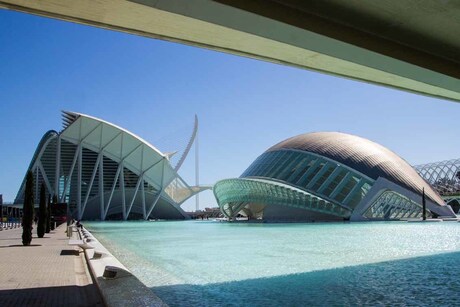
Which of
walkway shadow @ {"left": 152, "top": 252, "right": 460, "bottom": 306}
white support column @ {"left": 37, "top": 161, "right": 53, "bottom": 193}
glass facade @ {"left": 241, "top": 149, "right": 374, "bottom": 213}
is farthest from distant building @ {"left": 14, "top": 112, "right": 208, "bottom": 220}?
walkway shadow @ {"left": 152, "top": 252, "right": 460, "bottom": 306}

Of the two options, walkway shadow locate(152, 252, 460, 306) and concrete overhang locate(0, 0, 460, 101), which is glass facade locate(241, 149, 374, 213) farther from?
concrete overhang locate(0, 0, 460, 101)

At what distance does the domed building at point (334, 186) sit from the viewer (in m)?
48.5

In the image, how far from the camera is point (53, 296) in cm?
727

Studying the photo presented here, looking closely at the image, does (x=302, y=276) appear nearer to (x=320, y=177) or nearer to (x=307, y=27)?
(x=307, y=27)

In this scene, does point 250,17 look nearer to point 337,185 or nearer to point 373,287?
point 373,287

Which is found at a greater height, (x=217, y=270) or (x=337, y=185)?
(x=337, y=185)

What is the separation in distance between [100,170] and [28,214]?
174 ft

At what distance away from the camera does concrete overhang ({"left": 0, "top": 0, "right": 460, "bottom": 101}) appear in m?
7.00

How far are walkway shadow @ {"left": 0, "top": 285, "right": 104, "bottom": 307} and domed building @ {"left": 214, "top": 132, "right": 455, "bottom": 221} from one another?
135ft

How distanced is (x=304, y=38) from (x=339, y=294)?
4.72m

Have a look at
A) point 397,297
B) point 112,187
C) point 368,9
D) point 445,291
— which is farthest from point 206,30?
point 112,187

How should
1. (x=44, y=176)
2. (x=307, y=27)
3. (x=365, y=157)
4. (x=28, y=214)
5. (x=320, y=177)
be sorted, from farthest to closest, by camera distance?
(x=44, y=176) → (x=365, y=157) → (x=320, y=177) → (x=28, y=214) → (x=307, y=27)

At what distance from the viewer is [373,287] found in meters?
9.09

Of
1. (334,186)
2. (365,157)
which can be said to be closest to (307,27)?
(334,186)
